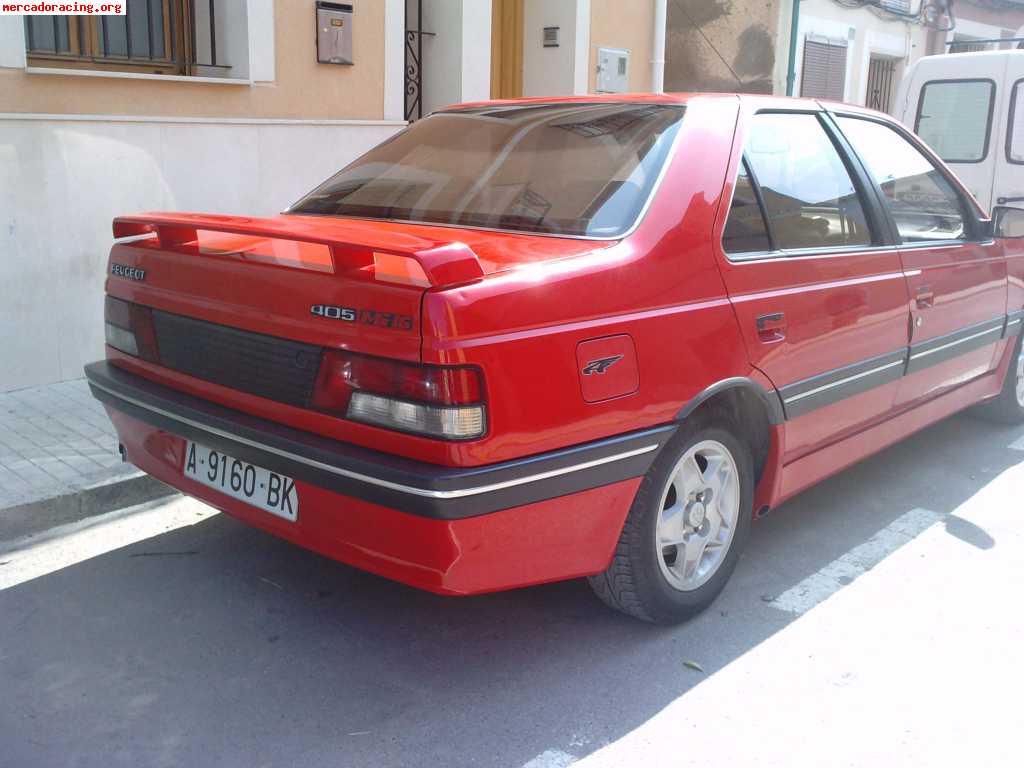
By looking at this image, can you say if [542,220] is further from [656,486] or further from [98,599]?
[98,599]

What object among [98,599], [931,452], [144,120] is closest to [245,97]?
[144,120]

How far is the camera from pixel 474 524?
2.68 meters

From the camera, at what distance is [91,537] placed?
414 centimetres

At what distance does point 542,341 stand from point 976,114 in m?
7.38

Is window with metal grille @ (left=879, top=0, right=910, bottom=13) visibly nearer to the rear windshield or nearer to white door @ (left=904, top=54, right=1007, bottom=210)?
white door @ (left=904, top=54, right=1007, bottom=210)

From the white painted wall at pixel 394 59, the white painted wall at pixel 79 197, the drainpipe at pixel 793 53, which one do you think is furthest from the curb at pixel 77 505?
the drainpipe at pixel 793 53

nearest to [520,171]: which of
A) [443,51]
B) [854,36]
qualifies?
[443,51]

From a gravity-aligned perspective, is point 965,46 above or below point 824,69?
above

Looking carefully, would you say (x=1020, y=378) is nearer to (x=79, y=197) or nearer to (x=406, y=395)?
(x=406, y=395)

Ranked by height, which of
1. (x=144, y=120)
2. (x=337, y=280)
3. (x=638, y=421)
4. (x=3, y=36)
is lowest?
(x=638, y=421)

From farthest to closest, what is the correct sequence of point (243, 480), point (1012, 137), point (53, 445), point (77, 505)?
point (1012, 137), point (53, 445), point (77, 505), point (243, 480)

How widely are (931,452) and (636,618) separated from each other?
8.84 ft

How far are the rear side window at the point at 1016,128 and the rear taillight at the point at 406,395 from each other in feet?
24.5

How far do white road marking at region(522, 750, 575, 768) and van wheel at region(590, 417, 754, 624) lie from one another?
0.62m
